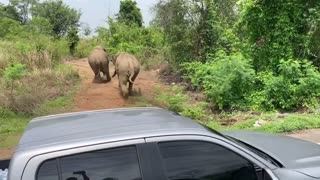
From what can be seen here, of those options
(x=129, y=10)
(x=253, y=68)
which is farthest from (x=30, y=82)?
(x=129, y=10)

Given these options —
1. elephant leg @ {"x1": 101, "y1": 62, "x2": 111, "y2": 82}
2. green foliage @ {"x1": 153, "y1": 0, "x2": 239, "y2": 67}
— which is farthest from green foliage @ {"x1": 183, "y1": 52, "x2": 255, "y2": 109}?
elephant leg @ {"x1": 101, "y1": 62, "x2": 111, "y2": 82}

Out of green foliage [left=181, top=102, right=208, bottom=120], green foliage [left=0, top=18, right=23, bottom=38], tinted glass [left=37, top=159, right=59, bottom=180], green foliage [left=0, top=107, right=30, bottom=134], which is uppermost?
green foliage [left=0, top=18, right=23, bottom=38]

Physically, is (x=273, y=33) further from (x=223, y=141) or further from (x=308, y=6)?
(x=223, y=141)

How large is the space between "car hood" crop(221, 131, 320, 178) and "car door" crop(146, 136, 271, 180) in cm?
39

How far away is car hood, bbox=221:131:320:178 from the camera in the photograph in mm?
3695

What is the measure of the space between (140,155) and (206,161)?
0.56 meters

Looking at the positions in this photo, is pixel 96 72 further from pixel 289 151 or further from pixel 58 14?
pixel 58 14

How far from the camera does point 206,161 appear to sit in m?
3.48

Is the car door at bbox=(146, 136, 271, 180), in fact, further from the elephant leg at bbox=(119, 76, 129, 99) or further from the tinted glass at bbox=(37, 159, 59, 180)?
the elephant leg at bbox=(119, 76, 129, 99)

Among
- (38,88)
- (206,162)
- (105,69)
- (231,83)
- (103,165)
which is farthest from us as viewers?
(105,69)

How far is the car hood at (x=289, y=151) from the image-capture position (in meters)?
3.70

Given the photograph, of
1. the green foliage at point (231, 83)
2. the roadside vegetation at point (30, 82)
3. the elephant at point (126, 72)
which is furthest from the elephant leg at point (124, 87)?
the green foliage at point (231, 83)

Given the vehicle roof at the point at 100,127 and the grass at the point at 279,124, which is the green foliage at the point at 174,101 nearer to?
the grass at the point at 279,124

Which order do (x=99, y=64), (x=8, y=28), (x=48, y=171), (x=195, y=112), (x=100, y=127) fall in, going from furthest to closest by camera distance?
(x=8, y=28) → (x=99, y=64) → (x=195, y=112) → (x=100, y=127) → (x=48, y=171)
